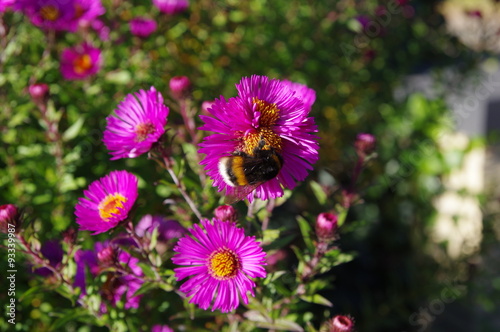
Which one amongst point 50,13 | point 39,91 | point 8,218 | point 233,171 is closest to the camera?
point 233,171

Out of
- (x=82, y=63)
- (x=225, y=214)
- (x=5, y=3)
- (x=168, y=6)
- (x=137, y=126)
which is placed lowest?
(x=225, y=214)

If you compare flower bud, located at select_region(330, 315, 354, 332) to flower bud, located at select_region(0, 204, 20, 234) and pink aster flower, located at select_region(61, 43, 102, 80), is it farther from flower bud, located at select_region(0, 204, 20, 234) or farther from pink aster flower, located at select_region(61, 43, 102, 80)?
pink aster flower, located at select_region(61, 43, 102, 80)

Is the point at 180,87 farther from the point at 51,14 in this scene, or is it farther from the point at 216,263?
the point at 51,14

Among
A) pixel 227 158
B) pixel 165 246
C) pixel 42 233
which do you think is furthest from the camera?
pixel 42 233

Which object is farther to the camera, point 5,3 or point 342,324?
point 5,3

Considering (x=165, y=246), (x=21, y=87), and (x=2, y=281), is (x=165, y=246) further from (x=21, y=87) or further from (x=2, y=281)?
(x=21, y=87)

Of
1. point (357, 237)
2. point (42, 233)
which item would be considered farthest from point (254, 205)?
point (357, 237)

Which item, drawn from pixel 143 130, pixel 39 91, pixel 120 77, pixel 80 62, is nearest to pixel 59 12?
pixel 80 62

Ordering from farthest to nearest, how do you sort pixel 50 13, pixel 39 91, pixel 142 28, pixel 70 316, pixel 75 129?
pixel 142 28 < pixel 50 13 < pixel 75 129 < pixel 39 91 < pixel 70 316
